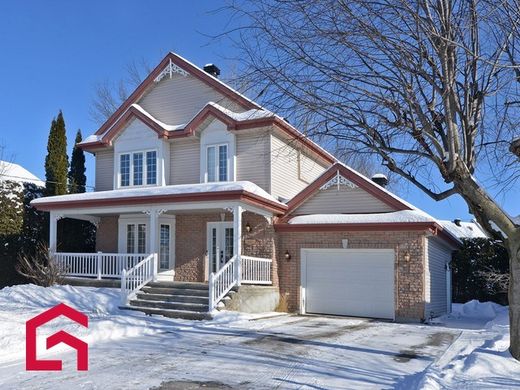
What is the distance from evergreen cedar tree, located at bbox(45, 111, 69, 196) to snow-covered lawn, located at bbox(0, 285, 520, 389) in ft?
24.8

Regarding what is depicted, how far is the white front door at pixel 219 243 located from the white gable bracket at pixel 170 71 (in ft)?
20.2

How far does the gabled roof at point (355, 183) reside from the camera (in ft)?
54.3

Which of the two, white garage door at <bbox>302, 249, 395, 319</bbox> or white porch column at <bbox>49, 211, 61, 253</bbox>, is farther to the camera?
white porch column at <bbox>49, 211, 61, 253</bbox>

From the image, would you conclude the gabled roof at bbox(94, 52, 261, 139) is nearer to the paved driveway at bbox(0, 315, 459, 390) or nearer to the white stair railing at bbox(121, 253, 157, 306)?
the white stair railing at bbox(121, 253, 157, 306)

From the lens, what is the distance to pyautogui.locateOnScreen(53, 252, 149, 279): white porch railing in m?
18.0

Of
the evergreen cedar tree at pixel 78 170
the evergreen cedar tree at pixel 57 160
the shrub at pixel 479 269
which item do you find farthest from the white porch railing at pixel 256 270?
the evergreen cedar tree at pixel 78 170

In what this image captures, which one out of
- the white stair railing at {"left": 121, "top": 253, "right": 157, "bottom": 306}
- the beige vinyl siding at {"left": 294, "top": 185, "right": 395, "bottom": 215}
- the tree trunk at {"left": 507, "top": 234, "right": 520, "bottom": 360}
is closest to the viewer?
the tree trunk at {"left": 507, "top": 234, "right": 520, "bottom": 360}

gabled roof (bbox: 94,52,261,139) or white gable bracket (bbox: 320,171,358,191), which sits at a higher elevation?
gabled roof (bbox: 94,52,261,139)

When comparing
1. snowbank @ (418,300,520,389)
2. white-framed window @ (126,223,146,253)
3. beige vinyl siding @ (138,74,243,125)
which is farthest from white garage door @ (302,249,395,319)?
beige vinyl siding @ (138,74,243,125)

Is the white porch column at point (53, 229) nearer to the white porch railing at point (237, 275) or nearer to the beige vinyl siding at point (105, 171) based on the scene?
the beige vinyl siding at point (105, 171)

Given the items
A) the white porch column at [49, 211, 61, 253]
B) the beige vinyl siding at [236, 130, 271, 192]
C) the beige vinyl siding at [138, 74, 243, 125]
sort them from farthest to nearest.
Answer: the beige vinyl siding at [138, 74, 243, 125] → the white porch column at [49, 211, 61, 253] → the beige vinyl siding at [236, 130, 271, 192]

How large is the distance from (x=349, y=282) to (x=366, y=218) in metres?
2.17

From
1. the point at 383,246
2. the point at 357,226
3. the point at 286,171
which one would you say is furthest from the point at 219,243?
the point at 383,246

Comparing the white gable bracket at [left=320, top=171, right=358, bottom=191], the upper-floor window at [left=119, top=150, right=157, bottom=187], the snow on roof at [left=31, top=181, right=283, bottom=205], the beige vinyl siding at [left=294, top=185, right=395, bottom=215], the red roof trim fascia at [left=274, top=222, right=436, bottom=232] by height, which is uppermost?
the upper-floor window at [left=119, top=150, right=157, bottom=187]
